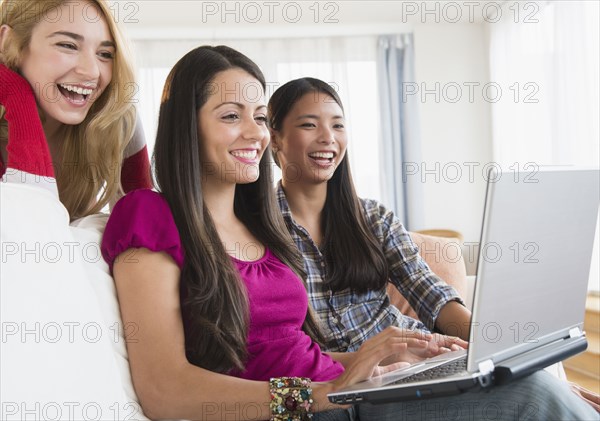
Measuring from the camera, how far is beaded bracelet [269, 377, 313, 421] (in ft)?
4.25

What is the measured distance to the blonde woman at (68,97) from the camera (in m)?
Answer: 1.51

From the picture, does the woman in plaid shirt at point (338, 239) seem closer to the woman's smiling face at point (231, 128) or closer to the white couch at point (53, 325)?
the woman's smiling face at point (231, 128)

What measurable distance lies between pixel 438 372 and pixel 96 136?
95 centimetres

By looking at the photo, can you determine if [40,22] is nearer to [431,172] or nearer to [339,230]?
[339,230]

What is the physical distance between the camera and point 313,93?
2.08 metres

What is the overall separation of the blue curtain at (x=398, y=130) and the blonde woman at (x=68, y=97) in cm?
463

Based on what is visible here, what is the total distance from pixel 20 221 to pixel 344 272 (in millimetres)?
952

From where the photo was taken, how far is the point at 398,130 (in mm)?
6215

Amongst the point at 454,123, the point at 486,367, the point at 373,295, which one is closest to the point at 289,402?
the point at 486,367

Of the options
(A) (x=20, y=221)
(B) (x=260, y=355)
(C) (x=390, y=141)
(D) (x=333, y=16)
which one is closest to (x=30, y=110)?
(A) (x=20, y=221)

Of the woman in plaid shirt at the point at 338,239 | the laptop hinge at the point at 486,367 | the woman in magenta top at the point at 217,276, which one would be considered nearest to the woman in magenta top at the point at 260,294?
the woman in magenta top at the point at 217,276

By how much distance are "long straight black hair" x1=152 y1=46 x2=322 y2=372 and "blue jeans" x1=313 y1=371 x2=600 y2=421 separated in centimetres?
33

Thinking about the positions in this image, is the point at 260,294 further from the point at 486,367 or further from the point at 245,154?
the point at 486,367

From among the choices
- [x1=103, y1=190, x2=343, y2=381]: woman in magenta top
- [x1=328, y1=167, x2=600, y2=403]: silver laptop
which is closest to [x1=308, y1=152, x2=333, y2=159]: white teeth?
[x1=103, y1=190, x2=343, y2=381]: woman in magenta top
